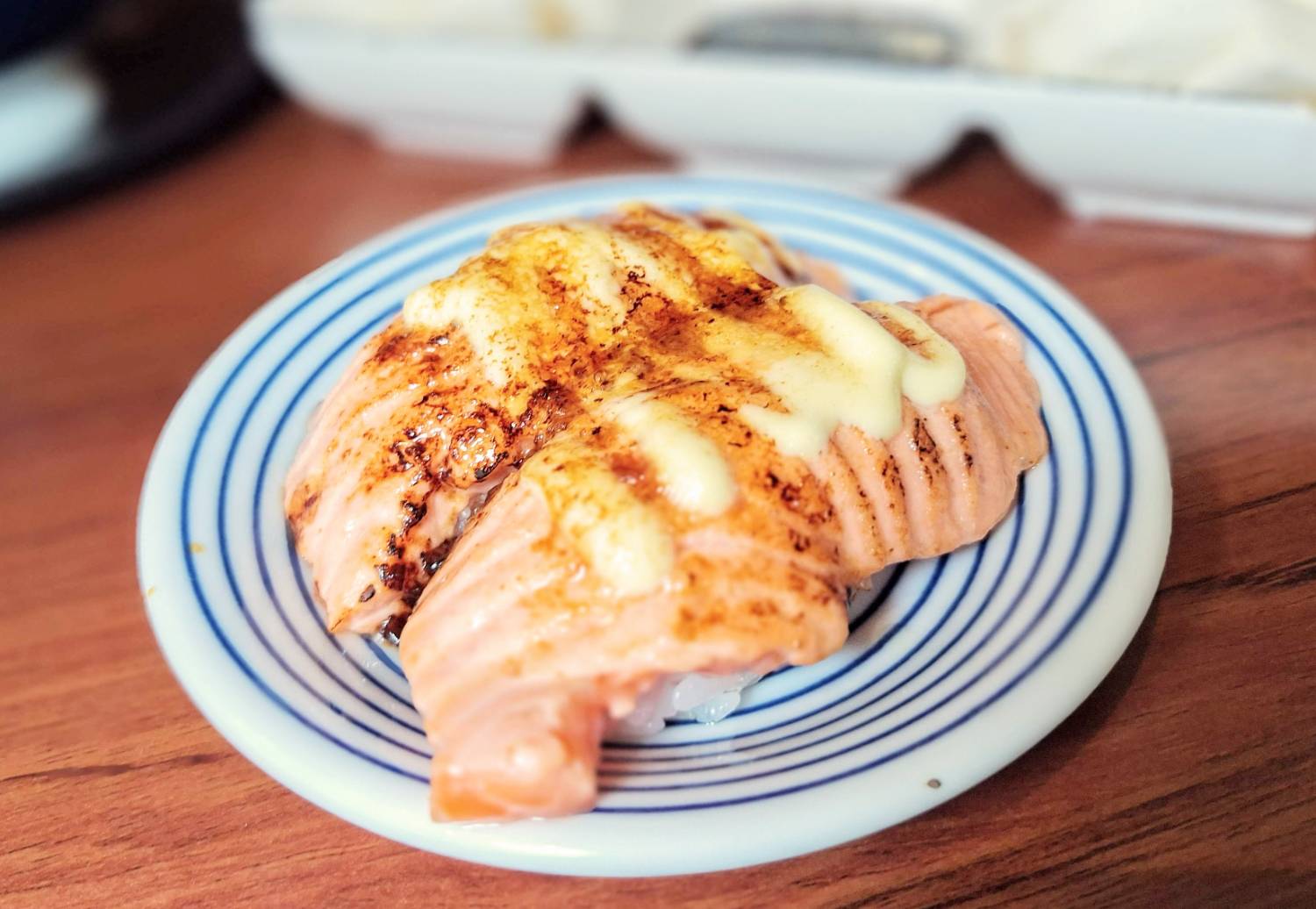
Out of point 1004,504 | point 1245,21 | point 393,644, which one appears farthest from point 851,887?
point 1245,21

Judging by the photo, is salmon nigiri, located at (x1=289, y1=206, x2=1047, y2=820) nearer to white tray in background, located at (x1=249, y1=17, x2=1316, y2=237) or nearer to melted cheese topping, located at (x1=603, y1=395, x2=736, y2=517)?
melted cheese topping, located at (x1=603, y1=395, x2=736, y2=517)

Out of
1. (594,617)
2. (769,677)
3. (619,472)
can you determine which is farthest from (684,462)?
(769,677)

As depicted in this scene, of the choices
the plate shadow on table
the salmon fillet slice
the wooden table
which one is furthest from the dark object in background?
the plate shadow on table

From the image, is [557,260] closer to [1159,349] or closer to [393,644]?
[393,644]

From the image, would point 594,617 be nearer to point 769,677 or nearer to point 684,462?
point 684,462

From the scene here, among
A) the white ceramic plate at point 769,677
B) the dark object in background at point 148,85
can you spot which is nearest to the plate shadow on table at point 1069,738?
the white ceramic plate at point 769,677

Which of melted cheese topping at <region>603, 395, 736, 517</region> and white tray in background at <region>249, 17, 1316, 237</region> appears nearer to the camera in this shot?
melted cheese topping at <region>603, 395, 736, 517</region>
